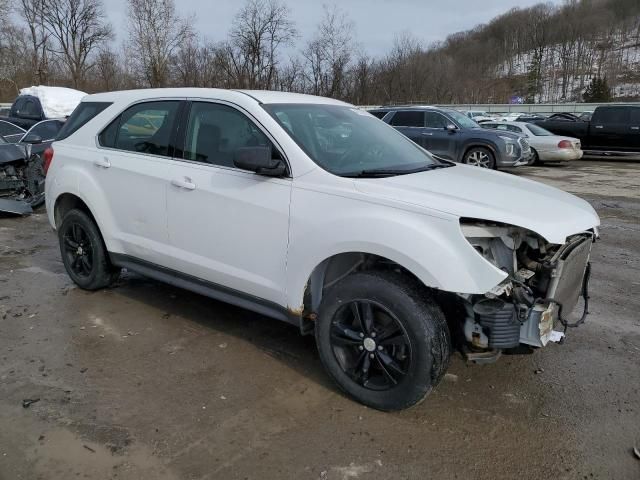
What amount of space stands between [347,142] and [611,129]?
1766cm

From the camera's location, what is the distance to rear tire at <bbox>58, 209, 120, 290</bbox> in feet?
15.8

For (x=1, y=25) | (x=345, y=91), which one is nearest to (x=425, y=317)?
(x=345, y=91)

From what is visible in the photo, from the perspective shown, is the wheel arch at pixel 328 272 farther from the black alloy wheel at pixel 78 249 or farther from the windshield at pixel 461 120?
the windshield at pixel 461 120

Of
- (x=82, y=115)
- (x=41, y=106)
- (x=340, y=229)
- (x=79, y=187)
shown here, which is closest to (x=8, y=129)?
(x=41, y=106)

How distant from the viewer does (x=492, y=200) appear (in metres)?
3.03

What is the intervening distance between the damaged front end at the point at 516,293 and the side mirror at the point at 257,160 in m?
1.24

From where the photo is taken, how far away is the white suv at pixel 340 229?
2854 mm

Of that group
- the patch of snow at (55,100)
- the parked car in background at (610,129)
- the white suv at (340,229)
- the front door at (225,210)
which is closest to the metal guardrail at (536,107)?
the parked car in background at (610,129)

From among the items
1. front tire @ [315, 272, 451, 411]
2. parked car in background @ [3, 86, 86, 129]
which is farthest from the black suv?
front tire @ [315, 272, 451, 411]

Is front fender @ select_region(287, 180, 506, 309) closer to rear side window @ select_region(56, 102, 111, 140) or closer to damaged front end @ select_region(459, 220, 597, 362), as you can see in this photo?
damaged front end @ select_region(459, 220, 597, 362)

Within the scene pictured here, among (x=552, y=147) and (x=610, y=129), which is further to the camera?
(x=610, y=129)

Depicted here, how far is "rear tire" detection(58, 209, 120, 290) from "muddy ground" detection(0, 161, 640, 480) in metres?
0.25

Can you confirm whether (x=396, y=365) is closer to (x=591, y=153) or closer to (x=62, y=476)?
(x=62, y=476)

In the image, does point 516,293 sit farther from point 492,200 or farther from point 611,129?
point 611,129
